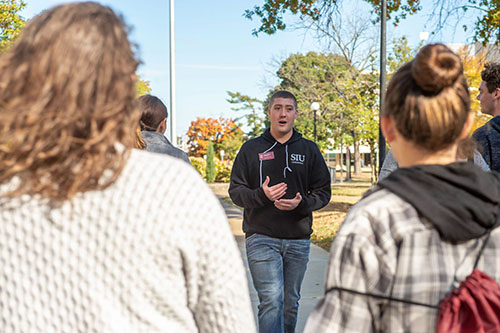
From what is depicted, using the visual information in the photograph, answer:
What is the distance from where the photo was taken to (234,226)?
42.0 feet

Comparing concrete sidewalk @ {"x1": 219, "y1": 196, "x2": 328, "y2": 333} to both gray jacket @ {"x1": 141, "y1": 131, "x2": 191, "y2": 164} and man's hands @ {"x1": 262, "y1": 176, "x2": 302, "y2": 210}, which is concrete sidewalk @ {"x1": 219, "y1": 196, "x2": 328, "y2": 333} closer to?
man's hands @ {"x1": 262, "y1": 176, "x2": 302, "y2": 210}

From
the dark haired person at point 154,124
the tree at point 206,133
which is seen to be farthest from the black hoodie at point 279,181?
the tree at point 206,133

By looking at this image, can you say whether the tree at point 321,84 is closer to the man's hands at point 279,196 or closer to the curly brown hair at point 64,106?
the man's hands at point 279,196

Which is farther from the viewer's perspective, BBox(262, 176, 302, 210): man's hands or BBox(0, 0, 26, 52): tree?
BBox(0, 0, 26, 52): tree

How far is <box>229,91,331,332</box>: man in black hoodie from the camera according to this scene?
404cm

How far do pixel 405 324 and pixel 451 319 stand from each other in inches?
5.1

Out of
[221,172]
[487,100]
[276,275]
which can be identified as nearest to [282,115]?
[276,275]

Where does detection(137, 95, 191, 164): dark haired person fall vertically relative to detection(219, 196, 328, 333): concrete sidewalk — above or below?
above

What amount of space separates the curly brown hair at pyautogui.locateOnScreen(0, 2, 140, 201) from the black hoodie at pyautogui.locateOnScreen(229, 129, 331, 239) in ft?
9.30

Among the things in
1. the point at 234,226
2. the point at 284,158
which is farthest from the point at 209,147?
the point at 284,158

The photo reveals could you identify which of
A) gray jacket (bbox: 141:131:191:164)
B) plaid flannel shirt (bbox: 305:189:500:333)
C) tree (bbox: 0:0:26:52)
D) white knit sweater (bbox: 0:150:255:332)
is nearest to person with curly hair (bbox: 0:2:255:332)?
white knit sweater (bbox: 0:150:255:332)

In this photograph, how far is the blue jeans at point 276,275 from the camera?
13.2 feet

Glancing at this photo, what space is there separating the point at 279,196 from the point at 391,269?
2.47 metres

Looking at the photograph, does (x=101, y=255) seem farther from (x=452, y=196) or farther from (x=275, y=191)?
(x=275, y=191)
